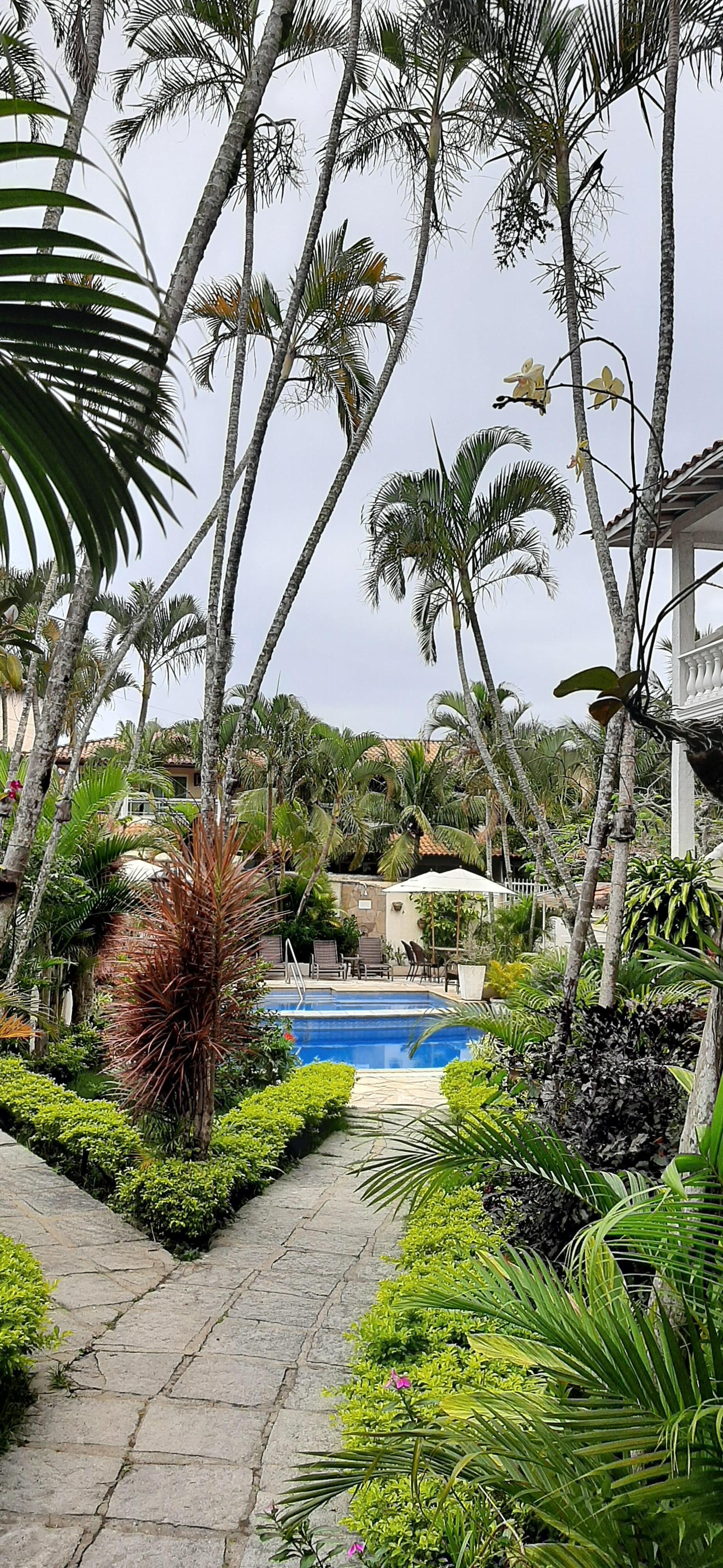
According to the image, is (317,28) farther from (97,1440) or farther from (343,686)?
(343,686)

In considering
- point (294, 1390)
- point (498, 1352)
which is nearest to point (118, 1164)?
point (294, 1390)

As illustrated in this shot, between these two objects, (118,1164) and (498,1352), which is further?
(118,1164)

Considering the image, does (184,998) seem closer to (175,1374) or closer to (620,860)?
(175,1374)

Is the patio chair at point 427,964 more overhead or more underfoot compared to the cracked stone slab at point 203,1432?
more overhead

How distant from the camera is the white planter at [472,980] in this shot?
16.3 meters

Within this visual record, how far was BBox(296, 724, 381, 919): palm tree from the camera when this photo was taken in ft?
79.4

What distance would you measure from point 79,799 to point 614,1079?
6.61 metres

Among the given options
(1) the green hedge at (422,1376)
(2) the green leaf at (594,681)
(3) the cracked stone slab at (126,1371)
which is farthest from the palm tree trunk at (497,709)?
(2) the green leaf at (594,681)

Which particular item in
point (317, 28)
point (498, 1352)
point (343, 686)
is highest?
point (343, 686)

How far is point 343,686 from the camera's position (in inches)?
1918

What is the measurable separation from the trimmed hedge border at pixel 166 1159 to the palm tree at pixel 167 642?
1518 cm

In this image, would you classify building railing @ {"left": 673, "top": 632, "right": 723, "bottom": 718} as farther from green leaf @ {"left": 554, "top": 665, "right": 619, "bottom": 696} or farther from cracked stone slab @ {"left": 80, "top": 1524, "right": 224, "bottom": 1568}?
green leaf @ {"left": 554, "top": 665, "right": 619, "bottom": 696}

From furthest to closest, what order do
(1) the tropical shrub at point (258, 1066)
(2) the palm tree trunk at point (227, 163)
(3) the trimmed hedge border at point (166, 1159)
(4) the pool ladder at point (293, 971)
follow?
1. (4) the pool ladder at point (293, 971)
2. (1) the tropical shrub at point (258, 1066)
3. (3) the trimmed hedge border at point (166, 1159)
4. (2) the palm tree trunk at point (227, 163)

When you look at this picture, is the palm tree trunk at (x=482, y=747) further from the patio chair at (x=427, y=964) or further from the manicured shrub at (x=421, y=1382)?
the patio chair at (x=427, y=964)
